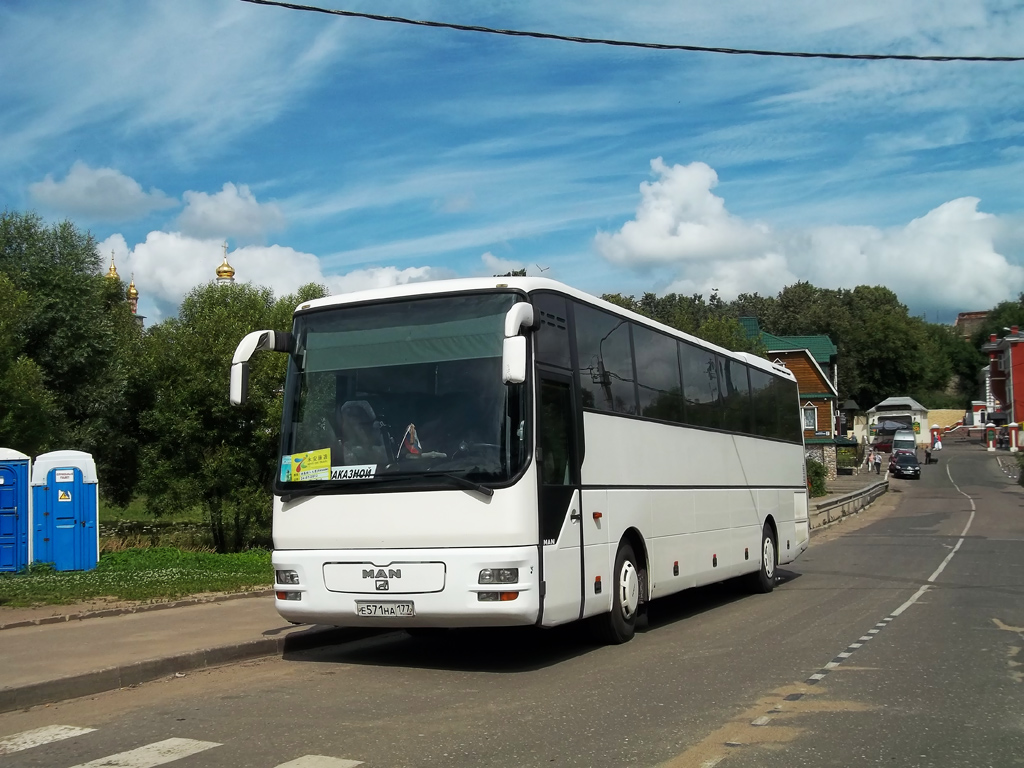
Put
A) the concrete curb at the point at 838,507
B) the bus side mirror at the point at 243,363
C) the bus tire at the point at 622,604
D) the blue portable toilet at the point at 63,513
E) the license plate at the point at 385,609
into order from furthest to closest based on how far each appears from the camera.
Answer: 1. the concrete curb at the point at 838,507
2. the blue portable toilet at the point at 63,513
3. the bus tire at the point at 622,604
4. the bus side mirror at the point at 243,363
5. the license plate at the point at 385,609

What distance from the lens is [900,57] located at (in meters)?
15.0

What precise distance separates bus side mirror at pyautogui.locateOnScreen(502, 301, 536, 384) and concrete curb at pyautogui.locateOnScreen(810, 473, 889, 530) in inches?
1062

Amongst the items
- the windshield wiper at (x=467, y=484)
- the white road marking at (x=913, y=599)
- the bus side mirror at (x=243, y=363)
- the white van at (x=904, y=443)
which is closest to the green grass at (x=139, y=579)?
the bus side mirror at (x=243, y=363)

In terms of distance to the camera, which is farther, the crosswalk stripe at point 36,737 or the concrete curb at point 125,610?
the concrete curb at point 125,610

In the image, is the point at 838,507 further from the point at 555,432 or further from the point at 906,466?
the point at 906,466

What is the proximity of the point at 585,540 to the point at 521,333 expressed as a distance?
2.19m

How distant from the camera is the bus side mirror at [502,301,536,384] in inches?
328

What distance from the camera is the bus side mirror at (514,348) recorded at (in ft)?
27.3

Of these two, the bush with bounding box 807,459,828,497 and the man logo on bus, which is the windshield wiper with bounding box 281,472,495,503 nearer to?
the man logo on bus

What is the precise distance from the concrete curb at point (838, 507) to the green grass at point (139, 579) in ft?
69.0

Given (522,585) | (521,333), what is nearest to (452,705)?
(522,585)

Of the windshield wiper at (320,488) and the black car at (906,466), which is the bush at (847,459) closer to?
the black car at (906,466)

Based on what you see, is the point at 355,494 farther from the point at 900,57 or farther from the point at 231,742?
the point at 900,57

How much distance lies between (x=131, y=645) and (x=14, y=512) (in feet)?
27.6
